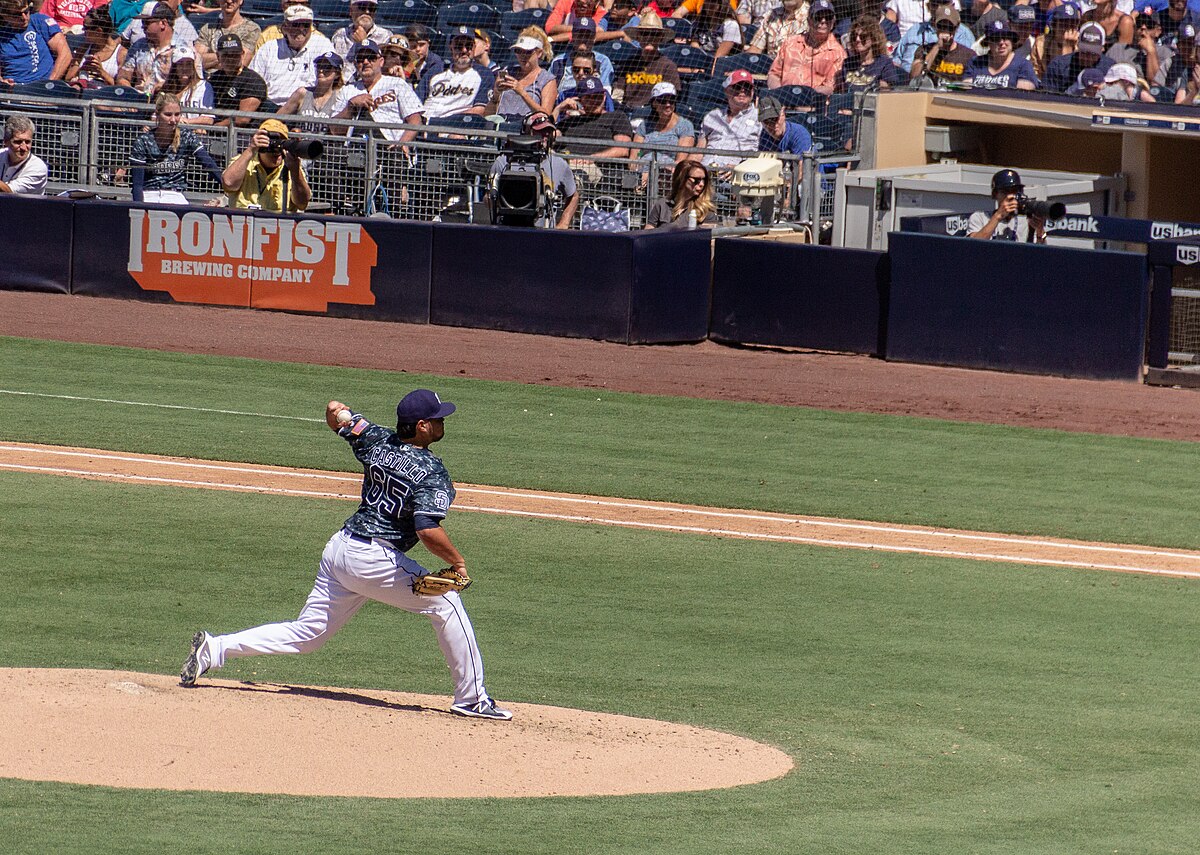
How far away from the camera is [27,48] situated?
2239 centimetres

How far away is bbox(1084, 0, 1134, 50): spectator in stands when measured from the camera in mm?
20203

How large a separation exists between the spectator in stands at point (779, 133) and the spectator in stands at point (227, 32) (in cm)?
685

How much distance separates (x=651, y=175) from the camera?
18906mm

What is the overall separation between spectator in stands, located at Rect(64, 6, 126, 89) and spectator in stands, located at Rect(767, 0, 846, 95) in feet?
29.0

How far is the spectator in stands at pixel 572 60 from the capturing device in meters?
21.3

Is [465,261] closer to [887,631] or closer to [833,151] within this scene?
[833,151]

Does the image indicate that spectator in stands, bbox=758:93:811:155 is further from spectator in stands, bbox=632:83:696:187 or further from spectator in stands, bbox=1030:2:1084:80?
spectator in stands, bbox=1030:2:1084:80

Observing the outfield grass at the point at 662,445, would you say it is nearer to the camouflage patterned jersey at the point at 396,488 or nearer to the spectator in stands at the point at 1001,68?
the camouflage patterned jersey at the point at 396,488

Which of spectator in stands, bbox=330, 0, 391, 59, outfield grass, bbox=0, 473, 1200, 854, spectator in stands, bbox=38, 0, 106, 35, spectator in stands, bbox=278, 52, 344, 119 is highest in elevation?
spectator in stands, bbox=38, 0, 106, 35

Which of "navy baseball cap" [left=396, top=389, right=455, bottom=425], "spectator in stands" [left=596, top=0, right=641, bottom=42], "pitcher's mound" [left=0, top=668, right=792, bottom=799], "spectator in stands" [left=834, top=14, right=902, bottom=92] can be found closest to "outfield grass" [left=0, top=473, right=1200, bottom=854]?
"pitcher's mound" [left=0, top=668, right=792, bottom=799]

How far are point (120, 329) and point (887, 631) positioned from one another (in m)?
10.9

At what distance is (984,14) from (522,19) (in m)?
6.30

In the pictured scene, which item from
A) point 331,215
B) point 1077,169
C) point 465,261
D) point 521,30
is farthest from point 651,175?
point 1077,169

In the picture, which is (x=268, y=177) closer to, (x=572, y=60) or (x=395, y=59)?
(x=395, y=59)
